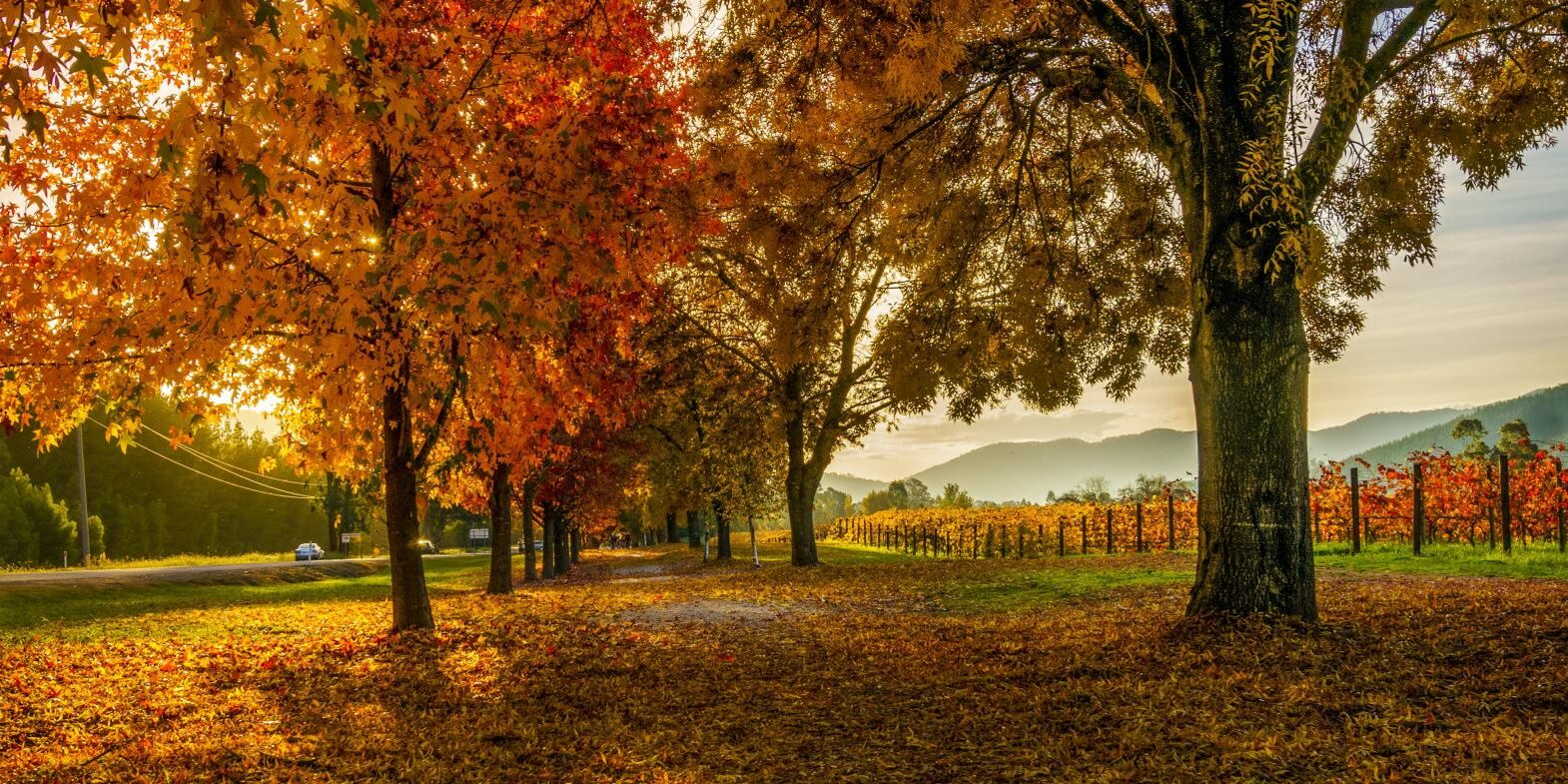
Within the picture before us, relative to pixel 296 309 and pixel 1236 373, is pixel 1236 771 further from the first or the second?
pixel 296 309

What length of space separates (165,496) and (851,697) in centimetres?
8994

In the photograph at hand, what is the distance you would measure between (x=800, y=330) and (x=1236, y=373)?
4.62 metres

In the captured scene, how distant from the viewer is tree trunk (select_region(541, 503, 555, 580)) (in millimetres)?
25828

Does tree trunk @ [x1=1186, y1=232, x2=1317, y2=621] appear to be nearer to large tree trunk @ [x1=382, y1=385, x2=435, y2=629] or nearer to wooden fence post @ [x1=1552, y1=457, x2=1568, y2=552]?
large tree trunk @ [x1=382, y1=385, x2=435, y2=629]

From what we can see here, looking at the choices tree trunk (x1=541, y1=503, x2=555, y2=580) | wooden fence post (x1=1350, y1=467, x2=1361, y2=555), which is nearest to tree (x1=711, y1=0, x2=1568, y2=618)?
wooden fence post (x1=1350, y1=467, x2=1361, y2=555)

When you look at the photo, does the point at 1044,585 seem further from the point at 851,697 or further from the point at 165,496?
the point at 165,496

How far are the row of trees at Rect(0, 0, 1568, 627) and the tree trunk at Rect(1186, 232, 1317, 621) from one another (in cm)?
2

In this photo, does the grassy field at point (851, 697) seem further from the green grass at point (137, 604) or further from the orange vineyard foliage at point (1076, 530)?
the orange vineyard foliage at point (1076, 530)

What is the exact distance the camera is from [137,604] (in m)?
16.5

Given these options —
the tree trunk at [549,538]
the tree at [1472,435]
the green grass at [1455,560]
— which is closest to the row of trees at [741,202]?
the green grass at [1455,560]

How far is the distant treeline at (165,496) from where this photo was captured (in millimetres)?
65250

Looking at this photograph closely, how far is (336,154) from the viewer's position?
9.77m

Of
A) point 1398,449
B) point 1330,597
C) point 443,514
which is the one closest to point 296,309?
point 1330,597

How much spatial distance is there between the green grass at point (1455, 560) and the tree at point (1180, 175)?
3.80 metres
